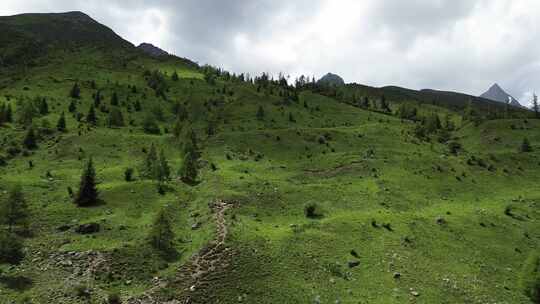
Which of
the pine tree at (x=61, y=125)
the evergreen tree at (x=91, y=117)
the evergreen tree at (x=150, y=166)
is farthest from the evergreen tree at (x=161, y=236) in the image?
the evergreen tree at (x=91, y=117)

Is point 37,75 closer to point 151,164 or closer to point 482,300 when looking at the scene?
point 151,164

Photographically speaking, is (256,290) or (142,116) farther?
(142,116)

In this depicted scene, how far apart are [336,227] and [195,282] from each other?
67.8 feet

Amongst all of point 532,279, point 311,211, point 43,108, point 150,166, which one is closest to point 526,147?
point 311,211

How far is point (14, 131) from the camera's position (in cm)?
9012

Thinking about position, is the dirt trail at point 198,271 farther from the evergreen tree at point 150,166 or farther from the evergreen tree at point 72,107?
the evergreen tree at point 72,107

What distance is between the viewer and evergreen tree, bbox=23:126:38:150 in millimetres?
82250

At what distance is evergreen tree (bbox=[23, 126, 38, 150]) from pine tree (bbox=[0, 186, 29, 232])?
137 feet

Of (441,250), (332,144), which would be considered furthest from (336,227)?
(332,144)

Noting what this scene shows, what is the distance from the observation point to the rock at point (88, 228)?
47.5 meters

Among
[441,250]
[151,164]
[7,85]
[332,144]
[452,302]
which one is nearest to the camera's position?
[452,302]

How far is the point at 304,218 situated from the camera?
5488 centimetres

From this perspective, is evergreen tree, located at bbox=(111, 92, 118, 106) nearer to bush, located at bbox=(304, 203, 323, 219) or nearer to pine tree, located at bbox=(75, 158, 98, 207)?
pine tree, located at bbox=(75, 158, 98, 207)

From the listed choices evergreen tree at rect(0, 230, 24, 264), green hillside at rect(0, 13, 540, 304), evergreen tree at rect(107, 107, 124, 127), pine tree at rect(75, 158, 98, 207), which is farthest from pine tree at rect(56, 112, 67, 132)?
evergreen tree at rect(0, 230, 24, 264)
